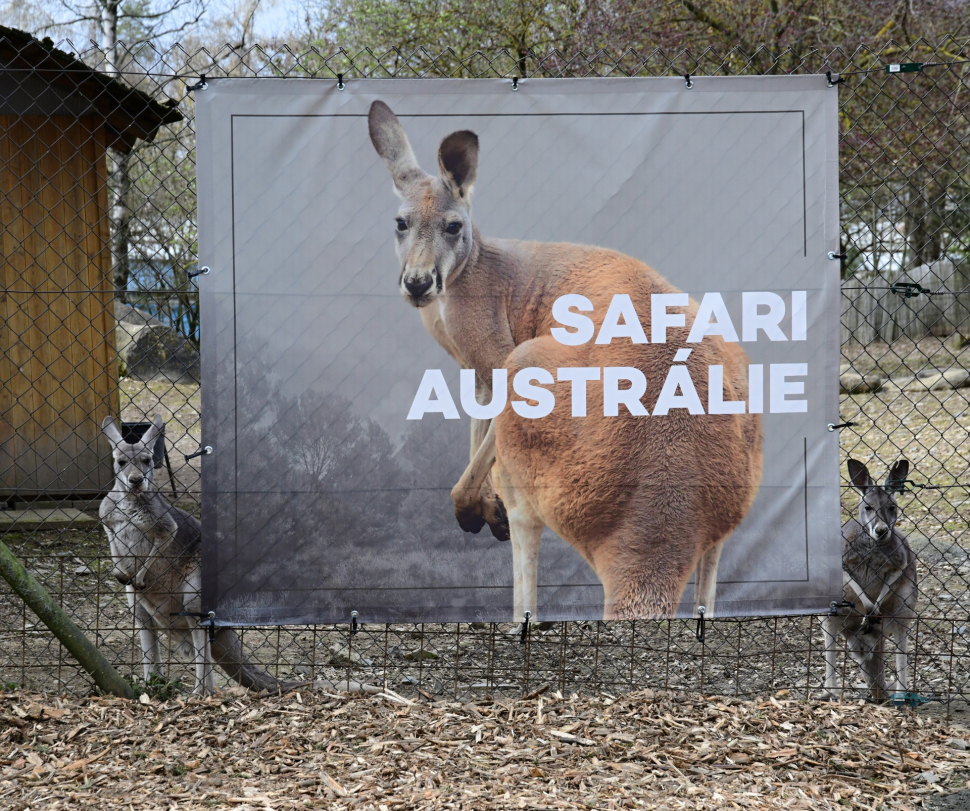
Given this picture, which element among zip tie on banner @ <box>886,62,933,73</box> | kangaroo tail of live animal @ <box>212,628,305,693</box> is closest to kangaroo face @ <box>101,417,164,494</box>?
kangaroo tail of live animal @ <box>212,628,305,693</box>

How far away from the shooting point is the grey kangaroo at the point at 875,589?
421 centimetres

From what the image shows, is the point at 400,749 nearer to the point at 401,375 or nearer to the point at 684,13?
the point at 401,375

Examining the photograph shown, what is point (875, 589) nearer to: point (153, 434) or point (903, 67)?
point (903, 67)

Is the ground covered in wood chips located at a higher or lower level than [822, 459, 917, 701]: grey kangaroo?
lower

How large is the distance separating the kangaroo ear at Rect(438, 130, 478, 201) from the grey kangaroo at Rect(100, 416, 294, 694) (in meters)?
2.04

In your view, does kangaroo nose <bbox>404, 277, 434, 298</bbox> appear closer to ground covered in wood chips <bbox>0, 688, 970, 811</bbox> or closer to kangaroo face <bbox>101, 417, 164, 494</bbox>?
kangaroo face <bbox>101, 417, 164, 494</bbox>

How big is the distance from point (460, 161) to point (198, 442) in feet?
17.9

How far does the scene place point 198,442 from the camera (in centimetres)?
823

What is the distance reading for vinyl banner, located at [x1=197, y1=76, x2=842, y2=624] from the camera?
11.9 ft

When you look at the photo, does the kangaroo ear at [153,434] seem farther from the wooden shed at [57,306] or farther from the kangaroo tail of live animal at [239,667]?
the wooden shed at [57,306]

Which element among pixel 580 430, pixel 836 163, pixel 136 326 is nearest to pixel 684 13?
pixel 836 163

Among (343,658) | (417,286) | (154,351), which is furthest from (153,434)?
(154,351)

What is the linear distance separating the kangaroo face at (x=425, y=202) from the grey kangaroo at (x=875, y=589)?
2.40 metres

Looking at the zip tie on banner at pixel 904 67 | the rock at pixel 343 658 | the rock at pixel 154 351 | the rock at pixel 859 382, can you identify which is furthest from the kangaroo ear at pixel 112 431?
the rock at pixel 859 382
